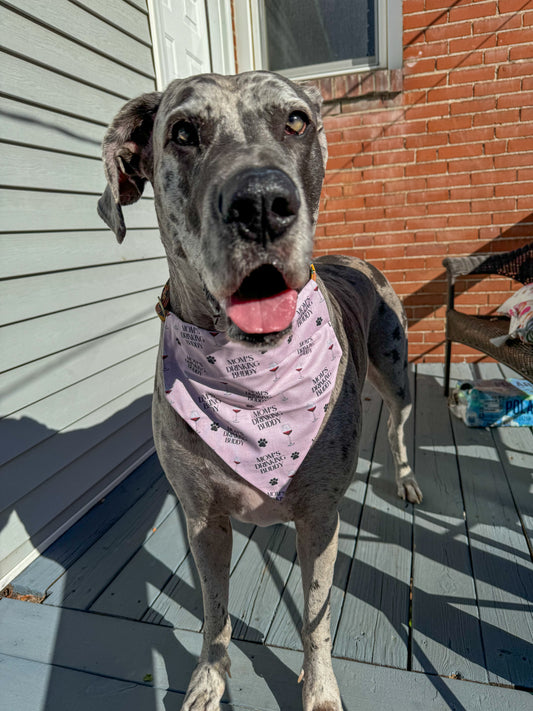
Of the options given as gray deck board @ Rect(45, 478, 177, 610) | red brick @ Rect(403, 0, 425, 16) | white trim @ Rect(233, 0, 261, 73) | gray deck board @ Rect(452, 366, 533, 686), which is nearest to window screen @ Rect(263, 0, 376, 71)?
white trim @ Rect(233, 0, 261, 73)

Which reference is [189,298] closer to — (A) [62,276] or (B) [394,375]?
(A) [62,276]

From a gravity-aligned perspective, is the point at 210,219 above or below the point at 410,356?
above

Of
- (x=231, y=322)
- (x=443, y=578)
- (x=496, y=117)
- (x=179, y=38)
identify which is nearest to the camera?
(x=231, y=322)

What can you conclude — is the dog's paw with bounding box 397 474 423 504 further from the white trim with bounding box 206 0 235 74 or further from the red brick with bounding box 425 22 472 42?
the white trim with bounding box 206 0 235 74

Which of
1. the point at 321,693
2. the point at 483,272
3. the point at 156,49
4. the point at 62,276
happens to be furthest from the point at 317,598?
the point at 156,49

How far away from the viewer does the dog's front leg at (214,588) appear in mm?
1667

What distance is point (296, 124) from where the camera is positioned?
5.09ft

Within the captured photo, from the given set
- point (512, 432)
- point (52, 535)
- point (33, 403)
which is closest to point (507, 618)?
point (512, 432)

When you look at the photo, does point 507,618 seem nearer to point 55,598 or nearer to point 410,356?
point 55,598

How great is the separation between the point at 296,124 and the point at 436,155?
135 inches

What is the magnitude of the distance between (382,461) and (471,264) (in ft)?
6.15

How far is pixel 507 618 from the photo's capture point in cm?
189

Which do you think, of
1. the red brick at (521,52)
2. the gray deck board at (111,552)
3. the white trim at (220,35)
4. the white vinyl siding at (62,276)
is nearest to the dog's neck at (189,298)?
the white vinyl siding at (62,276)

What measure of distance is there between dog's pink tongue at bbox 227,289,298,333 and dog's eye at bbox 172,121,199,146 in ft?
1.88
